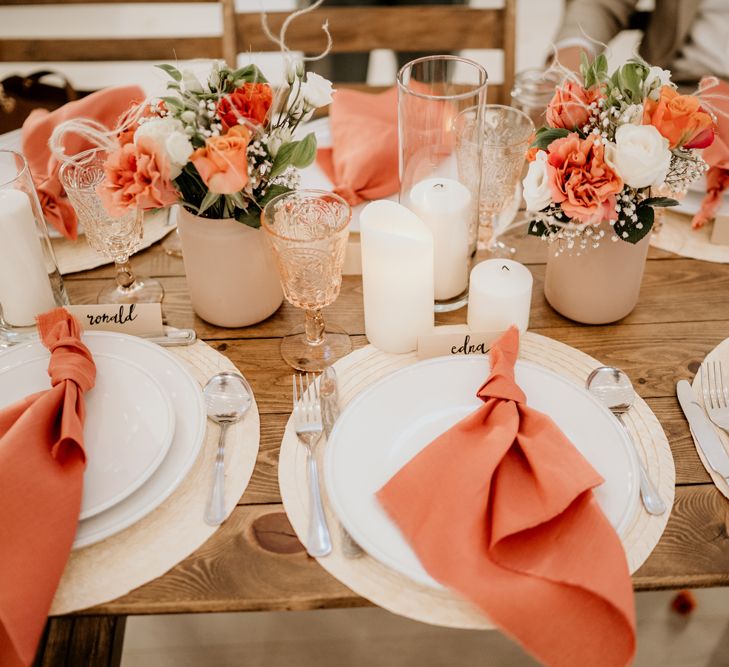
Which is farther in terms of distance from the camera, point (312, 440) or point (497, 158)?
point (497, 158)

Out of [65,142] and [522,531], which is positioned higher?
[65,142]

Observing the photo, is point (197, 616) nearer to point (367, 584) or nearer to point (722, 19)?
point (367, 584)

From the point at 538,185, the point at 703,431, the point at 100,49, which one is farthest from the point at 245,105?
the point at 100,49

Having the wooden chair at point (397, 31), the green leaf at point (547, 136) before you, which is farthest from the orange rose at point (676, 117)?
the wooden chair at point (397, 31)

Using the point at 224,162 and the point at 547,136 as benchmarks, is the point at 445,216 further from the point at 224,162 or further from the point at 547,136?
the point at 224,162

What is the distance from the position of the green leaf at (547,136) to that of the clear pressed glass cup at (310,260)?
278mm

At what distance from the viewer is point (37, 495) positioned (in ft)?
2.68

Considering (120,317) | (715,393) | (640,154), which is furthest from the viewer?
(120,317)

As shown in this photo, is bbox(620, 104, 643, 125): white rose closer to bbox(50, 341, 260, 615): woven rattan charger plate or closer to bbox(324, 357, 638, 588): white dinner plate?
bbox(324, 357, 638, 588): white dinner plate

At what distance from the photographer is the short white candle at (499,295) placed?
1041 mm

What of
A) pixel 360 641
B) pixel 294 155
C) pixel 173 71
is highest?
pixel 173 71

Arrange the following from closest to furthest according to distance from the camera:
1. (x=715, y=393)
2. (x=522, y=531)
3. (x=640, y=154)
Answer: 1. (x=522, y=531)
2. (x=640, y=154)
3. (x=715, y=393)

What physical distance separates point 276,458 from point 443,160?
0.53 m

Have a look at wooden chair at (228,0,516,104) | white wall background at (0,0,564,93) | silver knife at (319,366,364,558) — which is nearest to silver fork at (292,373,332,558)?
silver knife at (319,366,364,558)
